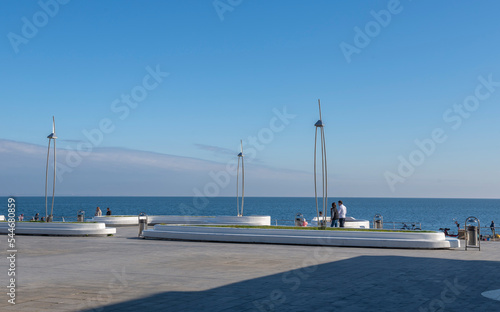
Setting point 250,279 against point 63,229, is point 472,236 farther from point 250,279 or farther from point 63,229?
point 63,229

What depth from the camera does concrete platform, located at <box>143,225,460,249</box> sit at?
19906 mm

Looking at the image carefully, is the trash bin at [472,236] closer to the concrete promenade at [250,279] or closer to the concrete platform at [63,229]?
the concrete promenade at [250,279]

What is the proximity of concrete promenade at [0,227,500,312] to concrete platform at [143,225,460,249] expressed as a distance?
0.90m

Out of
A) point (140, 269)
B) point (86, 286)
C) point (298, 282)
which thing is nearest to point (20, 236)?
point (140, 269)

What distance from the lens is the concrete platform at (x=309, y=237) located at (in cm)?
1991

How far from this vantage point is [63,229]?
85.9ft

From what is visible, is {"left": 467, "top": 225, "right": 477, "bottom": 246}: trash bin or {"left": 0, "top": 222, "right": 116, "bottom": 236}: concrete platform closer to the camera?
{"left": 467, "top": 225, "right": 477, "bottom": 246}: trash bin

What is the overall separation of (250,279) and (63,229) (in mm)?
16898

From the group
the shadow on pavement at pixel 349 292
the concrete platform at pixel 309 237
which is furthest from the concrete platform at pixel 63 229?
the shadow on pavement at pixel 349 292

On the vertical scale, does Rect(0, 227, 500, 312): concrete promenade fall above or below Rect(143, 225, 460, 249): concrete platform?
below

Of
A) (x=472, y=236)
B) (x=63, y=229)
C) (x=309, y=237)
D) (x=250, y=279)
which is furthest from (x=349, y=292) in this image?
(x=63, y=229)

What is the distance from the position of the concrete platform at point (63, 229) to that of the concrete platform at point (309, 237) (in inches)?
121

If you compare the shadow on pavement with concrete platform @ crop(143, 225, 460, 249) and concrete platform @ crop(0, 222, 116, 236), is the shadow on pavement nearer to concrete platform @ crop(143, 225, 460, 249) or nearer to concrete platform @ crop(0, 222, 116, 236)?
concrete platform @ crop(143, 225, 460, 249)

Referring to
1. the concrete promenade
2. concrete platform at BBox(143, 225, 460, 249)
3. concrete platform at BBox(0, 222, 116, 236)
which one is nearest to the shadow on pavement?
the concrete promenade
